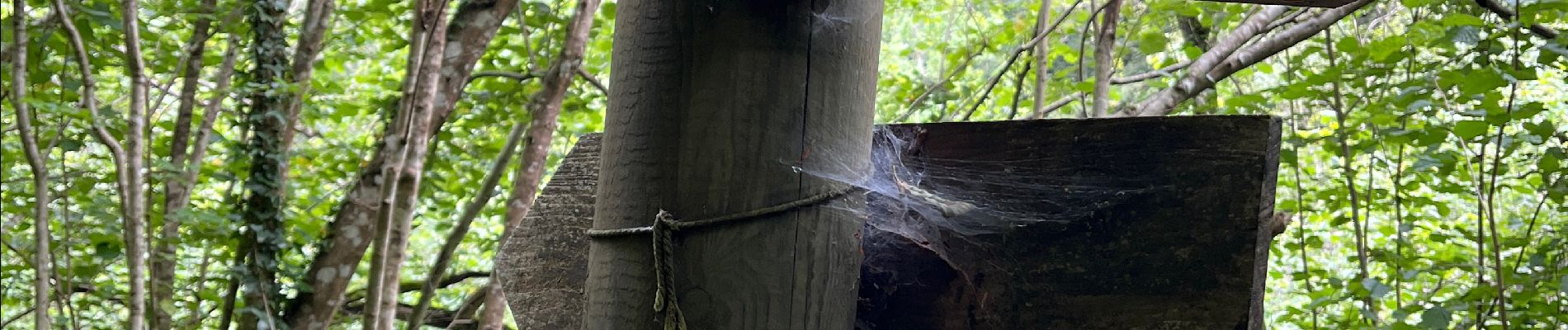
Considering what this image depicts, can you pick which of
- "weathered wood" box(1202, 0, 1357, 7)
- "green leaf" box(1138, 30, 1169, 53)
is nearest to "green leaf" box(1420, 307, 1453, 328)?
"green leaf" box(1138, 30, 1169, 53)

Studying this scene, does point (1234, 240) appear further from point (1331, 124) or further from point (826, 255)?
point (1331, 124)

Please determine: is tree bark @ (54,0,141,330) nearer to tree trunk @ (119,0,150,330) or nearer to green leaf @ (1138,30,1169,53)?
tree trunk @ (119,0,150,330)

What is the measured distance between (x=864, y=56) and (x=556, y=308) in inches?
20.6

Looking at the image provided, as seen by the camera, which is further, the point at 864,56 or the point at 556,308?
the point at 556,308

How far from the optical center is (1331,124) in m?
4.14

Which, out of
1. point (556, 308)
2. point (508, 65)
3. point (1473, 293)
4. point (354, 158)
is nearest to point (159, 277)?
point (354, 158)

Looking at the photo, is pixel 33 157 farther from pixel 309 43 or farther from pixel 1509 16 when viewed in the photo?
pixel 1509 16

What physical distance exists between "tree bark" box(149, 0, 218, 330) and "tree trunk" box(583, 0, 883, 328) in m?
3.31

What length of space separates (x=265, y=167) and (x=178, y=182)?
0.31 meters

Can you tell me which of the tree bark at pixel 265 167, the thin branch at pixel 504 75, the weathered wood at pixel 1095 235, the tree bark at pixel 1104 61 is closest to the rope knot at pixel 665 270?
the weathered wood at pixel 1095 235

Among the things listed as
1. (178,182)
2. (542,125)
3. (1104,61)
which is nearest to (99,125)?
(178,182)

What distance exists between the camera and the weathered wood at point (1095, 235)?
0.89 metres

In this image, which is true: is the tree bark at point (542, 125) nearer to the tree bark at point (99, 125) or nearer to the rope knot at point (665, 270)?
the tree bark at point (99, 125)

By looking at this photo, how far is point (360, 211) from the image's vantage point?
365 cm
